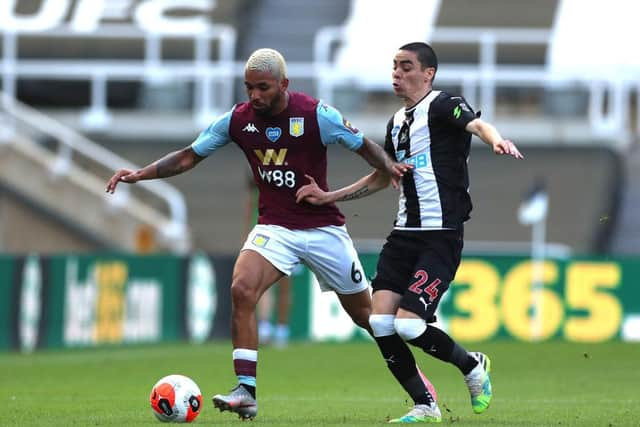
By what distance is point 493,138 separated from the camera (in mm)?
10039

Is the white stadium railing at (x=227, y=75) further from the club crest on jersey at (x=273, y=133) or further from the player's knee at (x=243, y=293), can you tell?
the player's knee at (x=243, y=293)

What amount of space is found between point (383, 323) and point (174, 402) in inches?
57.9

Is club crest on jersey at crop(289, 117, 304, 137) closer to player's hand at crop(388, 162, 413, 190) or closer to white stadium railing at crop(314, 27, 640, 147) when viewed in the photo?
player's hand at crop(388, 162, 413, 190)

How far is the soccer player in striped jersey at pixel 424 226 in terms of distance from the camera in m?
10.6

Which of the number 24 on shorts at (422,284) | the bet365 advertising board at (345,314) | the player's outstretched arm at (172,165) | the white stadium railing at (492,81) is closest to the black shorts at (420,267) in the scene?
the number 24 on shorts at (422,284)

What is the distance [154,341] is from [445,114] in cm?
1426

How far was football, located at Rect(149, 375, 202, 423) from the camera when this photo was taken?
10555mm

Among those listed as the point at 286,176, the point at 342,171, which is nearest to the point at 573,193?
the point at 342,171

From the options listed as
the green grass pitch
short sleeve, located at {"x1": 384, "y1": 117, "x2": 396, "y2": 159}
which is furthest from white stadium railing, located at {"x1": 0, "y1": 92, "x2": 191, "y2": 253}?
short sleeve, located at {"x1": 384, "y1": 117, "x2": 396, "y2": 159}

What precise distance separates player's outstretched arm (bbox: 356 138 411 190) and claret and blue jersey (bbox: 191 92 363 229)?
0.23ft

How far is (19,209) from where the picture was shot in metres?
27.2

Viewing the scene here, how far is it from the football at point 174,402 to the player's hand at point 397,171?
1.92 m

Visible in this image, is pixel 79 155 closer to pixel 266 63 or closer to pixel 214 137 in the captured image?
pixel 214 137

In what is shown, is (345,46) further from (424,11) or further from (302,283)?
(302,283)
